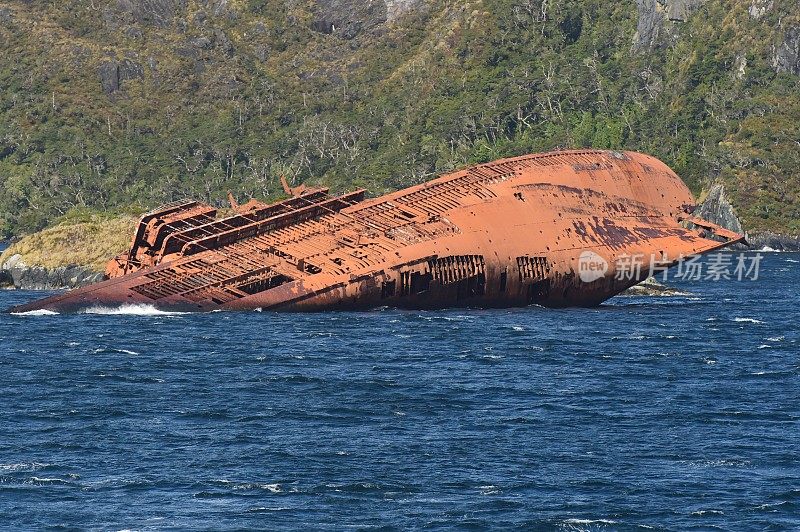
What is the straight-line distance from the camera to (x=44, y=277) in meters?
133

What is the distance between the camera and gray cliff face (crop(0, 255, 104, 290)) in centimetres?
13000

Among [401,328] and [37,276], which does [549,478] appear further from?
[37,276]

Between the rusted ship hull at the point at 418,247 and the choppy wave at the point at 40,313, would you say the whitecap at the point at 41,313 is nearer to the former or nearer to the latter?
the choppy wave at the point at 40,313

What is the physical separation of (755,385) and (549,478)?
21444mm

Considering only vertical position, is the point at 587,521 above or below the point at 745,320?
below

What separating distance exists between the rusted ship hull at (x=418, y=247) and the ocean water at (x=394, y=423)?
1.86 meters

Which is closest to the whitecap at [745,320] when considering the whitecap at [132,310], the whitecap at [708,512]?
the whitecap at [132,310]

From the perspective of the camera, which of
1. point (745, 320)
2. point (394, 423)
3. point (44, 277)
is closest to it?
point (394, 423)

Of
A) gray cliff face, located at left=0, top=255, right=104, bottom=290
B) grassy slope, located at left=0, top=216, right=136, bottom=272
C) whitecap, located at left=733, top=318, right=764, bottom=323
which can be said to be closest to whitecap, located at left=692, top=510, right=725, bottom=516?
whitecap, located at left=733, top=318, right=764, bottom=323

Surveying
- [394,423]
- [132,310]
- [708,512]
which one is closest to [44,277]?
[132,310]

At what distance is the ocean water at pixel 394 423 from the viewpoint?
141 feet

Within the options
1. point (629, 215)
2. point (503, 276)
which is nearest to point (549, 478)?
point (503, 276)

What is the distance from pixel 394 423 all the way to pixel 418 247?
33.4 meters

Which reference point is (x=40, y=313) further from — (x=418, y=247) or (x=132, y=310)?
(x=418, y=247)
